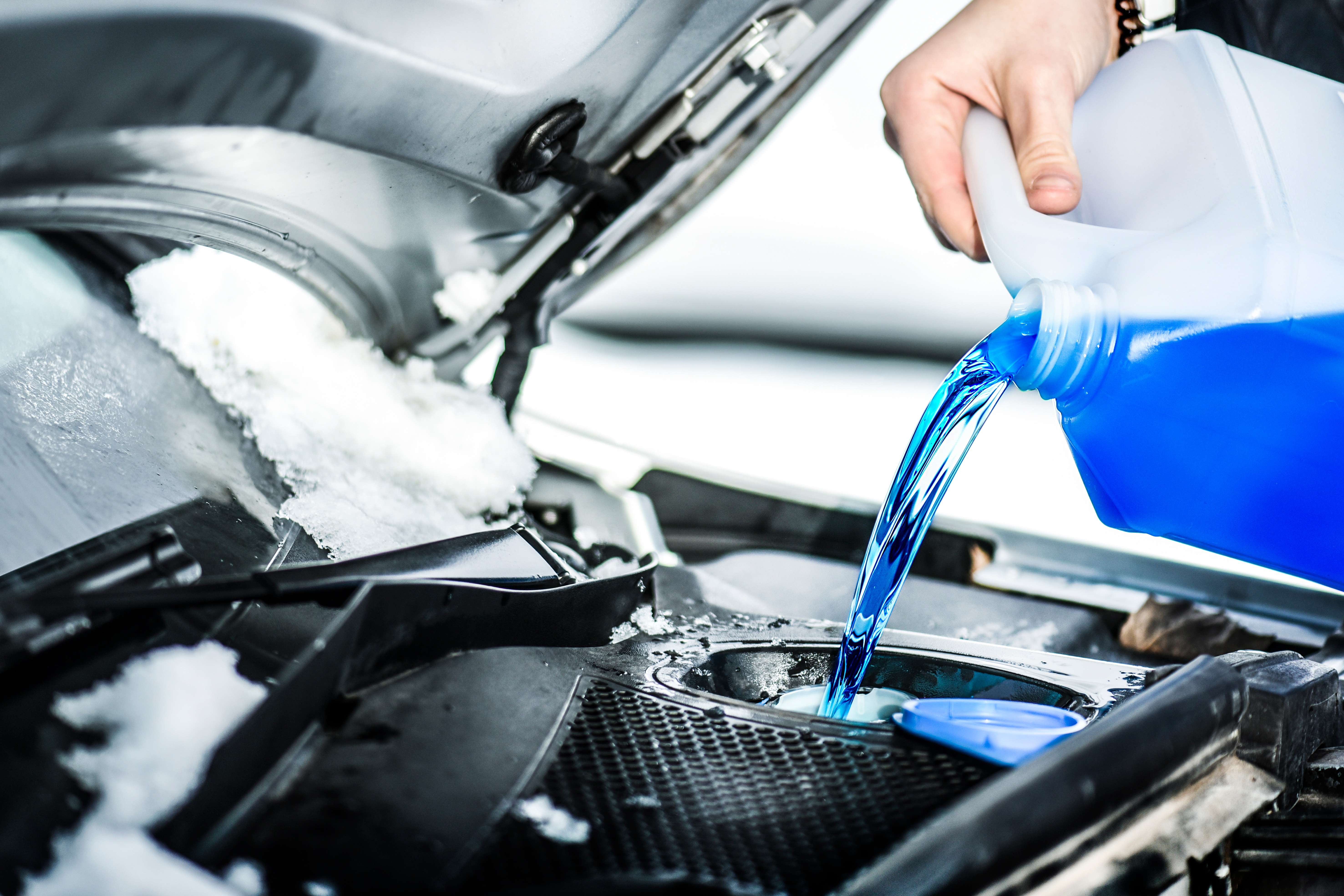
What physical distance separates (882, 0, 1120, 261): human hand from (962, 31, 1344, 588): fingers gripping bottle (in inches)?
4.3

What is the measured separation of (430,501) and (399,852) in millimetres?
554

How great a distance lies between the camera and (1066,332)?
726mm

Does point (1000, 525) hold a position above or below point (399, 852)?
above

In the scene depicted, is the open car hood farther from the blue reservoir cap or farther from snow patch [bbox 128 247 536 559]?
the blue reservoir cap

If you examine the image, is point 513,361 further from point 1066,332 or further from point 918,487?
point 1066,332

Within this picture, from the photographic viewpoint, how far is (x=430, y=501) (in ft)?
3.26

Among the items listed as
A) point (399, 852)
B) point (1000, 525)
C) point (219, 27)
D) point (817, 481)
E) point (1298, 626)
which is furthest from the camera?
point (817, 481)

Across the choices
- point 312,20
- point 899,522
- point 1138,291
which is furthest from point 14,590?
point 1138,291

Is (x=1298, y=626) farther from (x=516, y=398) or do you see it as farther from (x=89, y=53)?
(x=89, y=53)

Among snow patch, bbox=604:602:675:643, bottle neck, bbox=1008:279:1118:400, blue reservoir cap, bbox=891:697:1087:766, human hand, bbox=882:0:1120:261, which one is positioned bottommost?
blue reservoir cap, bbox=891:697:1087:766

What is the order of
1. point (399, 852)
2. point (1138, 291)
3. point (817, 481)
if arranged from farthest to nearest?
point (817, 481) → point (1138, 291) → point (399, 852)

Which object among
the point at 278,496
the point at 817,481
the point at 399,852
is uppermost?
the point at 817,481

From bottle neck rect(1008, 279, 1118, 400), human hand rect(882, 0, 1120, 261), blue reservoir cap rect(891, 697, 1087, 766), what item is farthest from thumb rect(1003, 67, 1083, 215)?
blue reservoir cap rect(891, 697, 1087, 766)

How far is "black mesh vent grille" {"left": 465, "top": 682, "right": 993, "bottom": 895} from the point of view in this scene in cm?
47
